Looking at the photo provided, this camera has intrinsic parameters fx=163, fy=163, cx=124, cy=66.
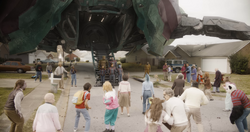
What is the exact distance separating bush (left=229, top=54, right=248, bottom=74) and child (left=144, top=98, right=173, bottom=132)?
23.6m

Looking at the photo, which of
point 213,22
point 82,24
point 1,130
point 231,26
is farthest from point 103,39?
point 1,130

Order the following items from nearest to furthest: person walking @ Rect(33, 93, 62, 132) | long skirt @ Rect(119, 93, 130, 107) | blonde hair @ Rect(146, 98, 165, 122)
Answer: person walking @ Rect(33, 93, 62, 132) → blonde hair @ Rect(146, 98, 165, 122) → long skirt @ Rect(119, 93, 130, 107)

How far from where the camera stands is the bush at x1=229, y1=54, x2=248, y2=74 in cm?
2178

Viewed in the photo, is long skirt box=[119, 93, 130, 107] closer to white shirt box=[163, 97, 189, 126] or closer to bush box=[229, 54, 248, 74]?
white shirt box=[163, 97, 189, 126]

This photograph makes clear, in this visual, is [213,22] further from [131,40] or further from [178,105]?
[178,105]

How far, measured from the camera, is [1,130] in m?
4.59

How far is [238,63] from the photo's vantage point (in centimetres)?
2223

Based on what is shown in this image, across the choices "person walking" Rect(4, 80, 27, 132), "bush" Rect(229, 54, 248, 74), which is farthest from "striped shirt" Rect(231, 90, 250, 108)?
"bush" Rect(229, 54, 248, 74)

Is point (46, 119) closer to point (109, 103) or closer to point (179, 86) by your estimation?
point (109, 103)

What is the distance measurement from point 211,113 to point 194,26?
12260 mm

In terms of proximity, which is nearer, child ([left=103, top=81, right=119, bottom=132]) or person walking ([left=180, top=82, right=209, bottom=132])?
person walking ([left=180, top=82, right=209, bottom=132])

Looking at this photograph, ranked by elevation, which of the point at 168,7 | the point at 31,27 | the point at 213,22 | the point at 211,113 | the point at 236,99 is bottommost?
the point at 211,113

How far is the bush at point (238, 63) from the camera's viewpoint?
2178cm

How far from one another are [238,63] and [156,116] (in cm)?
2408
